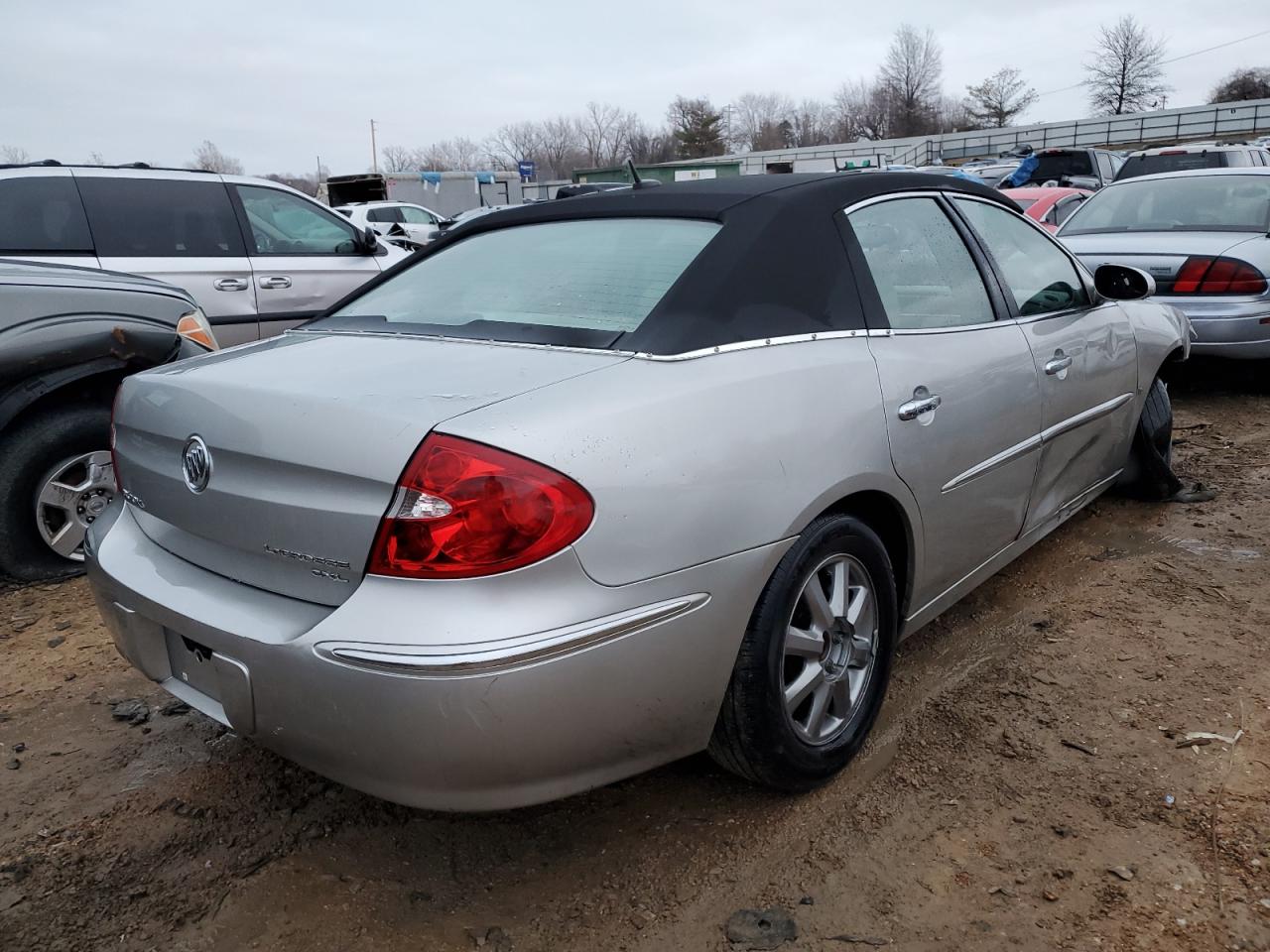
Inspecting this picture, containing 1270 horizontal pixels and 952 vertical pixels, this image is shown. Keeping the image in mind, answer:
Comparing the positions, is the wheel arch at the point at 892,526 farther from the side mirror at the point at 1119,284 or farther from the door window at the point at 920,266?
the side mirror at the point at 1119,284

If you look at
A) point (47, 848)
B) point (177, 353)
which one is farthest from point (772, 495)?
point (177, 353)

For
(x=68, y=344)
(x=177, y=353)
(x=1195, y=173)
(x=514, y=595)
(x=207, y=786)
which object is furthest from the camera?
(x=1195, y=173)

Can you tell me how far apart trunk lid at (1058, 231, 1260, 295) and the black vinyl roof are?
4127 millimetres

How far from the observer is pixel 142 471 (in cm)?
236

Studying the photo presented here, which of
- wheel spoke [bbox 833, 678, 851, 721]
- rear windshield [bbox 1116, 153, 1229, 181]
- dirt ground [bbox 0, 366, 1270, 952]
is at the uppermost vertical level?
rear windshield [bbox 1116, 153, 1229, 181]

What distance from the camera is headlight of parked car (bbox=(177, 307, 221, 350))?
14.2 ft

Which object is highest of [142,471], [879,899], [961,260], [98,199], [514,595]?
[98,199]

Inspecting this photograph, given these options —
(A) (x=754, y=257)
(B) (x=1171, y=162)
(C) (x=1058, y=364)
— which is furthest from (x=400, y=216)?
(A) (x=754, y=257)

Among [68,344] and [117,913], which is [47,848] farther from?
[68,344]

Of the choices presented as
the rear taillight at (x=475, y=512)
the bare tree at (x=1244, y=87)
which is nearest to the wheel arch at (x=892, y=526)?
the rear taillight at (x=475, y=512)

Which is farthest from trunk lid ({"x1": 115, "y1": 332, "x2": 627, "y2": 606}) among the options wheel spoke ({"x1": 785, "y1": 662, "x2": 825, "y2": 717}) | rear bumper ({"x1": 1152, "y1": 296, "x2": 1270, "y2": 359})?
rear bumper ({"x1": 1152, "y1": 296, "x2": 1270, "y2": 359})

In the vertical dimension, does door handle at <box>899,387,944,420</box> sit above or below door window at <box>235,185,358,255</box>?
below

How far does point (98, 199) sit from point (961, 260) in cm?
499

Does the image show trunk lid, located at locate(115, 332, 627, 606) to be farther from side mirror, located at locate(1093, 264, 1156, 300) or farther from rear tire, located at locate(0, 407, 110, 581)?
side mirror, located at locate(1093, 264, 1156, 300)
